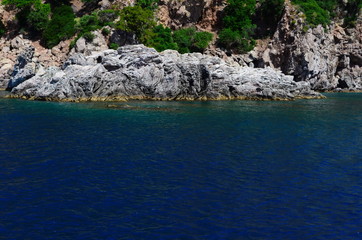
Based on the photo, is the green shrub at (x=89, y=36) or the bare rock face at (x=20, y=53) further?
the bare rock face at (x=20, y=53)

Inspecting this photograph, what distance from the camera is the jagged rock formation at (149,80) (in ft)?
269

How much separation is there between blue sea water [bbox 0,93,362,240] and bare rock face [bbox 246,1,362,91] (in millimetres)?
63287

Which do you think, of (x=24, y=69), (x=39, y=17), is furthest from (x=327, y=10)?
(x=24, y=69)

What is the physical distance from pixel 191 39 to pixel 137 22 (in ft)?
60.9

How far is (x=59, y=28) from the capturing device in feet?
388

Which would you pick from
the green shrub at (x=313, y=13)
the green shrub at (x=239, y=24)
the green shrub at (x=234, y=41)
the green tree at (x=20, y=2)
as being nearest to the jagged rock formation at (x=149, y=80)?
the green shrub at (x=234, y=41)

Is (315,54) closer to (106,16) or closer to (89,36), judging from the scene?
(106,16)

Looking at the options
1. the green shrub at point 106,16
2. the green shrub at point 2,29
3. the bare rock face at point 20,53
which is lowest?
the bare rock face at point 20,53

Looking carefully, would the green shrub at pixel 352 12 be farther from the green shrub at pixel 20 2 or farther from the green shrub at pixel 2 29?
the green shrub at pixel 2 29

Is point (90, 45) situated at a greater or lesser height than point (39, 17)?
lesser

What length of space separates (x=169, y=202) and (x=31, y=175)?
11540 mm

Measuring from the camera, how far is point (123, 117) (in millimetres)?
59625

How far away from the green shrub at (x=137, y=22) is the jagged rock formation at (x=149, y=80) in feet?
58.1

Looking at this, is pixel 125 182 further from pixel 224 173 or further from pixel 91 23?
pixel 91 23
